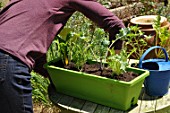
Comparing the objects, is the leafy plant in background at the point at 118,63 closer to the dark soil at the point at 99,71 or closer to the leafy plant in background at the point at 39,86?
the dark soil at the point at 99,71

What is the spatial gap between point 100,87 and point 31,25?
51cm

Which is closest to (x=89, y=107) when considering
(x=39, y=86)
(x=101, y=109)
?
(x=101, y=109)

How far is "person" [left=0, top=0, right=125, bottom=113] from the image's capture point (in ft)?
5.52

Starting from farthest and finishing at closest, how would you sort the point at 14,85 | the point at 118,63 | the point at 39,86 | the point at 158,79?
the point at 39,86 < the point at 158,79 < the point at 118,63 < the point at 14,85

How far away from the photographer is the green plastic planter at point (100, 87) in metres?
1.85

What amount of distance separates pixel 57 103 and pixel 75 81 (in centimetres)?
19

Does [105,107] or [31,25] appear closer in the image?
[31,25]

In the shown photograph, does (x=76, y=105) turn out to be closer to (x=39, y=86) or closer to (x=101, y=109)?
(x=101, y=109)

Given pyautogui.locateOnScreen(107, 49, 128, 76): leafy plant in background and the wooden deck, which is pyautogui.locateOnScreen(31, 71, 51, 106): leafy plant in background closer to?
the wooden deck

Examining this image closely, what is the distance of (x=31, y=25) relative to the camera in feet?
5.67

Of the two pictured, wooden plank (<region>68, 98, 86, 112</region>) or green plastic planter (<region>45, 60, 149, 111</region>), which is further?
wooden plank (<region>68, 98, 86, 112</region>)

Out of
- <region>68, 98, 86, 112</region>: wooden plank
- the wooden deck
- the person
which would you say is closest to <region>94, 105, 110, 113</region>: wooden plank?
the wooden deck

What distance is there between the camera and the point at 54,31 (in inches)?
72.8

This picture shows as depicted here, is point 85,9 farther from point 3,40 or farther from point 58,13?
point 3,40
